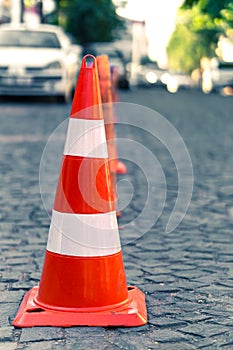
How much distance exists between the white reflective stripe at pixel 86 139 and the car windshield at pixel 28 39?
52.4ft

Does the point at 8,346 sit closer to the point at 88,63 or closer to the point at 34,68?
the point at 88,63

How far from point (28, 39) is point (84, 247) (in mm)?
16745

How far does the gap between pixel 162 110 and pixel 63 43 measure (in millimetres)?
2829

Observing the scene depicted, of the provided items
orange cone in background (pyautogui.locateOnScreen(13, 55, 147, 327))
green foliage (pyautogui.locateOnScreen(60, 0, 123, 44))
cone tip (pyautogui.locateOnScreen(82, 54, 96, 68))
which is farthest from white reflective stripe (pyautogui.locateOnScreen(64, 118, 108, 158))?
green foliage (pyautogui.locateOnScreen(60, 0, 123, 44))

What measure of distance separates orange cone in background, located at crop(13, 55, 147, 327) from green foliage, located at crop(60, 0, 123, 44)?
131ft

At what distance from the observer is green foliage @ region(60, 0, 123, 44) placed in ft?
145

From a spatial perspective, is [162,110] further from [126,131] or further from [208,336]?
[208,336]

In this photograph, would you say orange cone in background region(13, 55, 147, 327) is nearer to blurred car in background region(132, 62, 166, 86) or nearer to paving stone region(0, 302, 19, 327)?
paving stone region(0, 302, 19, 327)

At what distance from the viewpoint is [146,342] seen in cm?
357

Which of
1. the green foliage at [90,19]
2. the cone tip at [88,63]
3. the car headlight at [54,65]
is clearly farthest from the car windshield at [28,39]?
the green foliage at [90,19]

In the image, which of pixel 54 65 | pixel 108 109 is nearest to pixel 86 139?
pixel 108 109

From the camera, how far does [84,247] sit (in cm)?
387

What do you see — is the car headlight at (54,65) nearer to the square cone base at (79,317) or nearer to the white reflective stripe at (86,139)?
the white reflective stripe at (86,139)

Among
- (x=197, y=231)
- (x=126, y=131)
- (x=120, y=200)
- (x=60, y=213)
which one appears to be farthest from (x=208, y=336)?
(x=126, y=131)
